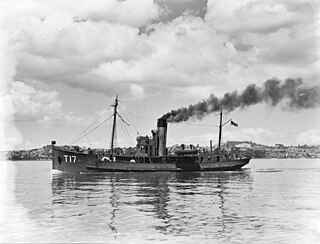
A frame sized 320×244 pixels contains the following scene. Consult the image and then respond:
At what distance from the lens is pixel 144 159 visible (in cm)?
6359

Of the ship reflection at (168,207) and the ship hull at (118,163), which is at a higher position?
the ship hull at (118,163)

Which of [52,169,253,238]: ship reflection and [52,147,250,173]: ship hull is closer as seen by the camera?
[52,169,253,238]: ship reflection

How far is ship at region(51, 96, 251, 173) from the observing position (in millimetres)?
62344

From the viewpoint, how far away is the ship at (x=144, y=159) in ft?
205

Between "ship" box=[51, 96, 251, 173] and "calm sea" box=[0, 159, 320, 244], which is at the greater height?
"ship" box=[51, 96, 251, 173]

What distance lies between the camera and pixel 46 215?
75.6 feet

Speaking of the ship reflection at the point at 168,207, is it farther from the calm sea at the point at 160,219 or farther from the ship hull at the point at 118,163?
the ship hull at the point at 118,163

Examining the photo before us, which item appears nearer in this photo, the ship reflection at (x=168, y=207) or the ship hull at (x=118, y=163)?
the ship reflection at (x=168, y=207)

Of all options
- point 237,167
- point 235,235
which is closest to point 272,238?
point 235,235

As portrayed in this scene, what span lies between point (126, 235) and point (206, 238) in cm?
314

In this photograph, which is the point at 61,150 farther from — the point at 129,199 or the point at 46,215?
the point at 46,215

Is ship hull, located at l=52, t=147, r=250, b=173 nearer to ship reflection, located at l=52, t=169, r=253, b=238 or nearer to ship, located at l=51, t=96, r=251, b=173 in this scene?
ship, located at l=51, t=96, r=251, b=173

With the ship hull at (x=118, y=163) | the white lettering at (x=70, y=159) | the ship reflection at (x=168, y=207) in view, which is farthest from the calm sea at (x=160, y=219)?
the white lettering at (x=70, y=159)

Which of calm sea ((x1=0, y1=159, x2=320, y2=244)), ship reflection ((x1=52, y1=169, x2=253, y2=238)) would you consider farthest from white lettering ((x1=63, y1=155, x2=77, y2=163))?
calm sea ((x1=0, y1=159, x2=320, y2=244))
